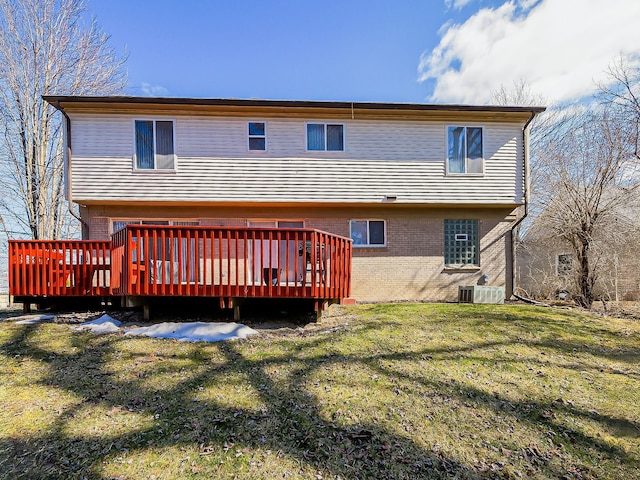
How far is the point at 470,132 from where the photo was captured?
1002 cm

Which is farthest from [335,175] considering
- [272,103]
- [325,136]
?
[272,103]

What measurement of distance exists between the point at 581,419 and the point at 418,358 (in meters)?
1.96

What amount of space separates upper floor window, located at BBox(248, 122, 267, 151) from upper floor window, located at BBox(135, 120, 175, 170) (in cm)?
230

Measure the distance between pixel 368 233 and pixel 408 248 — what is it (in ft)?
4.56

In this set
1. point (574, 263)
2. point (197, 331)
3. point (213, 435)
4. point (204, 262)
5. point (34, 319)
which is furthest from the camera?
point (574, 263)

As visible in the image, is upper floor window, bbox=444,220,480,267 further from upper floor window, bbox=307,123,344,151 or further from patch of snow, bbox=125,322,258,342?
patch of snow, bbox=125,322,258,342

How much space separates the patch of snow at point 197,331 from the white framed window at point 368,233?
5292mm

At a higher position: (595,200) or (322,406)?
(595,200)

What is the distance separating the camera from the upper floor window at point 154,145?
30.3ft

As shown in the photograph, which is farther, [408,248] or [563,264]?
[563,264]

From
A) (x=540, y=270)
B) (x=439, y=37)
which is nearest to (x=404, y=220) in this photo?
(x=540, y=270)

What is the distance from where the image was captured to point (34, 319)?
6.89 m

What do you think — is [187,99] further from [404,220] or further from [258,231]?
[404,220]

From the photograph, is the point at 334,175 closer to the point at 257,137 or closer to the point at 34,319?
the point at 257,137
